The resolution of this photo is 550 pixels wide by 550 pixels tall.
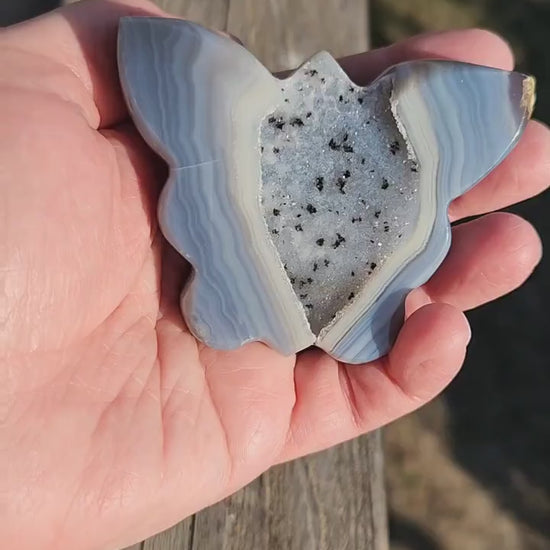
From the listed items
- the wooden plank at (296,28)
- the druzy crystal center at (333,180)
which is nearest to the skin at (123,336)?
the druzy crystal center at (333,180)

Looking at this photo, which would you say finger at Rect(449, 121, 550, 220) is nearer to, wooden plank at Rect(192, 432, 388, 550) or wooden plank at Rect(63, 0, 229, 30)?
wooden plank at Rect(192, 432, 388, 550)

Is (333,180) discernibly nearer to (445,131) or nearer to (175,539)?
(445,131)

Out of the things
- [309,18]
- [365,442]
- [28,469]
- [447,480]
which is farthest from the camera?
[447,480]

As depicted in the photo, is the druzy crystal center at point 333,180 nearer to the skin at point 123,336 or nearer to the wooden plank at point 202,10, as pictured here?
the skin at point 123,336

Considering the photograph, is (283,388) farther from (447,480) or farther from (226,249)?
(447,480)

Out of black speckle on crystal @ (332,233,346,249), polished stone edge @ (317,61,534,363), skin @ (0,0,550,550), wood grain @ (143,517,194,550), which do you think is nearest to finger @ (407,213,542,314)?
skin @ (0,0,550,550)

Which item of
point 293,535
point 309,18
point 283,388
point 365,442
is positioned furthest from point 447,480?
point 309,18
